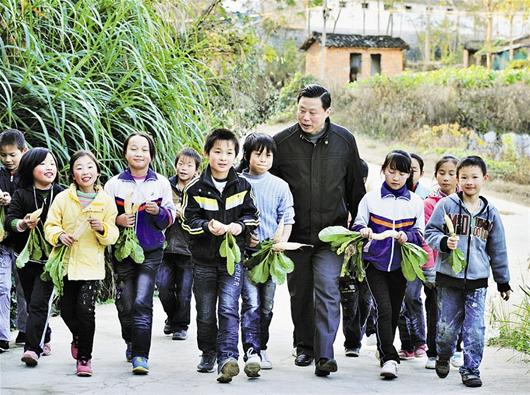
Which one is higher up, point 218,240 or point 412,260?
point 218,240

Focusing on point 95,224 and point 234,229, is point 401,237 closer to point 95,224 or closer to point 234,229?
point 234,229

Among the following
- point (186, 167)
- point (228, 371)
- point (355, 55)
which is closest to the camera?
point (228, 371)

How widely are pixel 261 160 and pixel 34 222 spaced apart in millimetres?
1633

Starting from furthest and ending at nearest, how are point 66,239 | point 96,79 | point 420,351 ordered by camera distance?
1. point 96,79
2. point 420,351
3. point 66,239

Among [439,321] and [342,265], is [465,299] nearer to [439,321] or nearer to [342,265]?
[439,321]

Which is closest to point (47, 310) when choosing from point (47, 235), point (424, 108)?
point (47, 235)

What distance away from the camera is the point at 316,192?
6691 millimetres

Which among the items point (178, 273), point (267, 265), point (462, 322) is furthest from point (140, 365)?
point (462, 322)

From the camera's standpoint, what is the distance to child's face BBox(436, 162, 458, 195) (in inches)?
287

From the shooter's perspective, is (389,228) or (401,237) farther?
(389,228)

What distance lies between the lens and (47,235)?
615 centimetres

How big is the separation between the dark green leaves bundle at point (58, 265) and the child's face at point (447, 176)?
9.70 ft

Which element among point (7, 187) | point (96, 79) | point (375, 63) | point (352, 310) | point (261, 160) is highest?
point (375, 63)

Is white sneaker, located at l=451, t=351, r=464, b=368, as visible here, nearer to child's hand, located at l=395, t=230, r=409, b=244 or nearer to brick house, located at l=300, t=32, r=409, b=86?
child's hand, located at l=395, t=230, r=409, b=244
